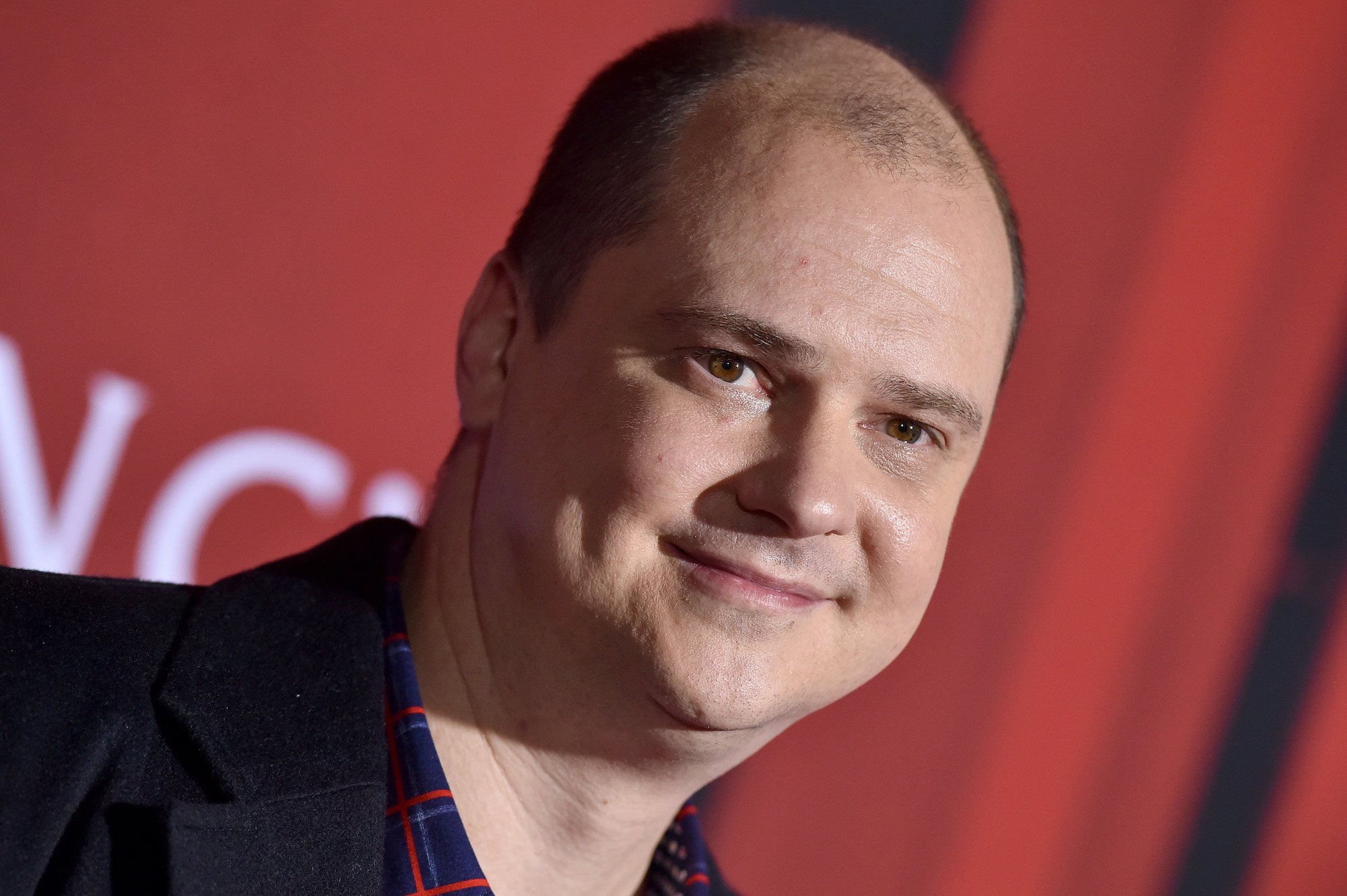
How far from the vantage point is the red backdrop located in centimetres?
208

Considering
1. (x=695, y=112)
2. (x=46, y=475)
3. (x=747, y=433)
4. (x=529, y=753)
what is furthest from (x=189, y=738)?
(x=46, y=475)

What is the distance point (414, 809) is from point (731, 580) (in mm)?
452

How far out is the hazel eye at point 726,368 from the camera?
1363mm

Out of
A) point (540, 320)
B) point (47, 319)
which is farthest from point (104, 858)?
point (47, 319)

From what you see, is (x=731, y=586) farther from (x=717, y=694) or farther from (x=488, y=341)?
(x=488, y=341)

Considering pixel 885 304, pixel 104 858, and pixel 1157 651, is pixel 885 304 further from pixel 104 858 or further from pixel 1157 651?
pixel 1157 651

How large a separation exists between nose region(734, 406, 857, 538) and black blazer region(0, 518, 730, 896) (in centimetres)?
48

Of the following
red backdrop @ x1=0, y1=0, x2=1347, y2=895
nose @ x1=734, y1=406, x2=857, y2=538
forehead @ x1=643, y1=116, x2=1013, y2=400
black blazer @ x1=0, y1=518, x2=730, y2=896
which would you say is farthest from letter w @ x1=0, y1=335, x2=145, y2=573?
nose @ x1=734, y1=406, x2=857, y2=538

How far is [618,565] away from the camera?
133cm

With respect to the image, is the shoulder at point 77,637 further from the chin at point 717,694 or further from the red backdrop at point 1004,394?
the red backdrop at point 1004,394

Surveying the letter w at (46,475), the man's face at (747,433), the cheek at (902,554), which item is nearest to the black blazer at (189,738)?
the man's face at (747,433)

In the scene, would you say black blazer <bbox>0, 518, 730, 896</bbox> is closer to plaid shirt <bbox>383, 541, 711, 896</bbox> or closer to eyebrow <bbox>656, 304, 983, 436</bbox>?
plaid shirt <bbox>383, 541, 711, 896</bbox>

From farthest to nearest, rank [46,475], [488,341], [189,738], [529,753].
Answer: [46,475], [488,341], [529,753], [189,738]

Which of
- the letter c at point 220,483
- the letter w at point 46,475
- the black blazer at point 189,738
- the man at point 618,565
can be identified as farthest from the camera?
the letter c at point 220,483
